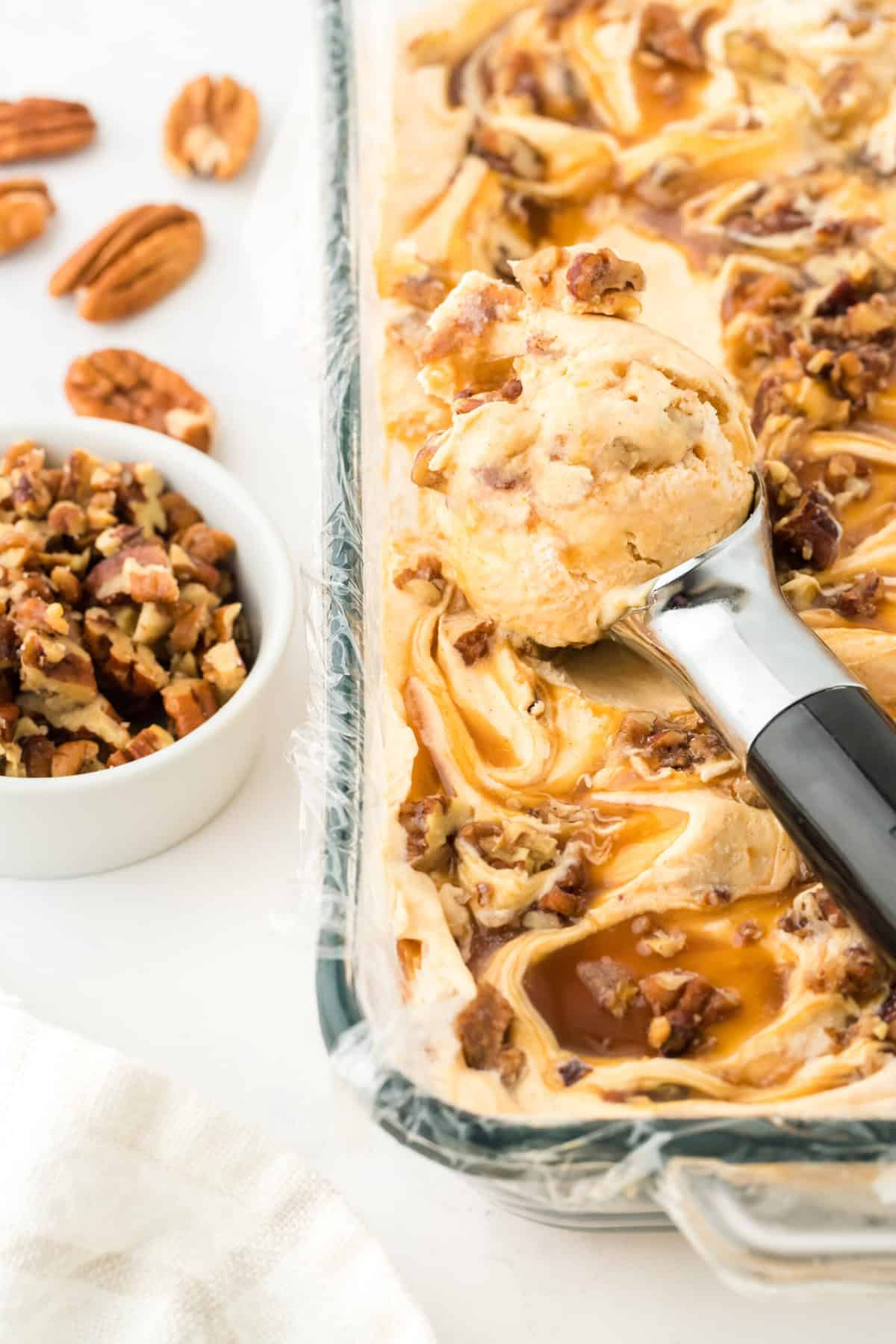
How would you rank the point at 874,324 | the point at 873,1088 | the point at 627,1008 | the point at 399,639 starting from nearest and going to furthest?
1. the point at 873,1088
2. the point at 627,1008
3. the point at 399,639
4. the point at 874,324

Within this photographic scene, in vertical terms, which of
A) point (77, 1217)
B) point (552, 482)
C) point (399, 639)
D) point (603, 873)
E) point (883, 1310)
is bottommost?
point (883, 1310)

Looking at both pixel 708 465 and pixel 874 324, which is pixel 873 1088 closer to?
pixel 708 465

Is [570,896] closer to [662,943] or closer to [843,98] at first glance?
[662,943]

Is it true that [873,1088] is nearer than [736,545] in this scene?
Yes

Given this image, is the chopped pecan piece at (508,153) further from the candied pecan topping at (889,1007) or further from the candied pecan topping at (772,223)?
the candied pecan topping at (889,1007)

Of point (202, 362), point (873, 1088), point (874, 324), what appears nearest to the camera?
point (873, 1088)

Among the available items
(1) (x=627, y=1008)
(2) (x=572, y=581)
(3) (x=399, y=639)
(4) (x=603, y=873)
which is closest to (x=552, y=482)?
(2) (x=572, y=581)

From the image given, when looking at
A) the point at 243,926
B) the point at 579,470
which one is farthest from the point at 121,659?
the point at 579,470
